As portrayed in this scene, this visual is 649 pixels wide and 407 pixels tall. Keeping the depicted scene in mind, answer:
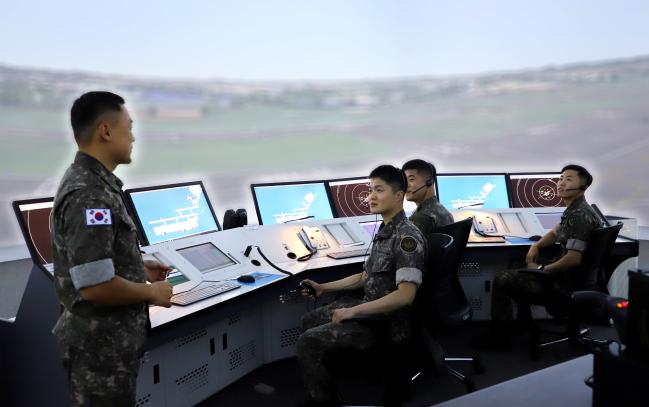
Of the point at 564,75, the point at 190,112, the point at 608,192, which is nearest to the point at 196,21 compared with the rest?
the point at 190,112

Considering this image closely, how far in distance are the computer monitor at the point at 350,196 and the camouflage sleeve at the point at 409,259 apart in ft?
4.80

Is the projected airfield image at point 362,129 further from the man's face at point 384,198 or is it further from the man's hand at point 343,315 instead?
the man's hand at point 343,315

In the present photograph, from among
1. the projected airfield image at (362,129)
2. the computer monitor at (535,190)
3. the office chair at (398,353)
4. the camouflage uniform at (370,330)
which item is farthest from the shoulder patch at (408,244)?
the projected airfield image at (362,129)

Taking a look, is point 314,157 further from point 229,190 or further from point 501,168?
point 501,168

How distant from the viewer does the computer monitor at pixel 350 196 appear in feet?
12.3

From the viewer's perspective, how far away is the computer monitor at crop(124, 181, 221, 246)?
8.41 ft

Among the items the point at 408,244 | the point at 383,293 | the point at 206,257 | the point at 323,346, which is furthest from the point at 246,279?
the point at 408,244

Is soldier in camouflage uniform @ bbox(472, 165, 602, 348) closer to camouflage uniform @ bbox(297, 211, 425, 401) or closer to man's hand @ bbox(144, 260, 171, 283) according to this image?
camouflage uniform @ bbox(297, 211, 425, 401)

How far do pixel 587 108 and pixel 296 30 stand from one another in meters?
3.35

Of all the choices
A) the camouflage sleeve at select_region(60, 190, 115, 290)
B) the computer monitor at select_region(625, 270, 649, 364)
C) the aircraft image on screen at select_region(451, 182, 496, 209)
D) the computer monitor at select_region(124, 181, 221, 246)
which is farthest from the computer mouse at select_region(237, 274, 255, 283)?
the computer monitor at select_region(625, 270, 649, 364)

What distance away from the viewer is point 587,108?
615 centimetres

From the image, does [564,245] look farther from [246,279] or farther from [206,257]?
[206,257]

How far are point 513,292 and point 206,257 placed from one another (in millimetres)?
1820

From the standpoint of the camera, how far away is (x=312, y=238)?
334 cm
